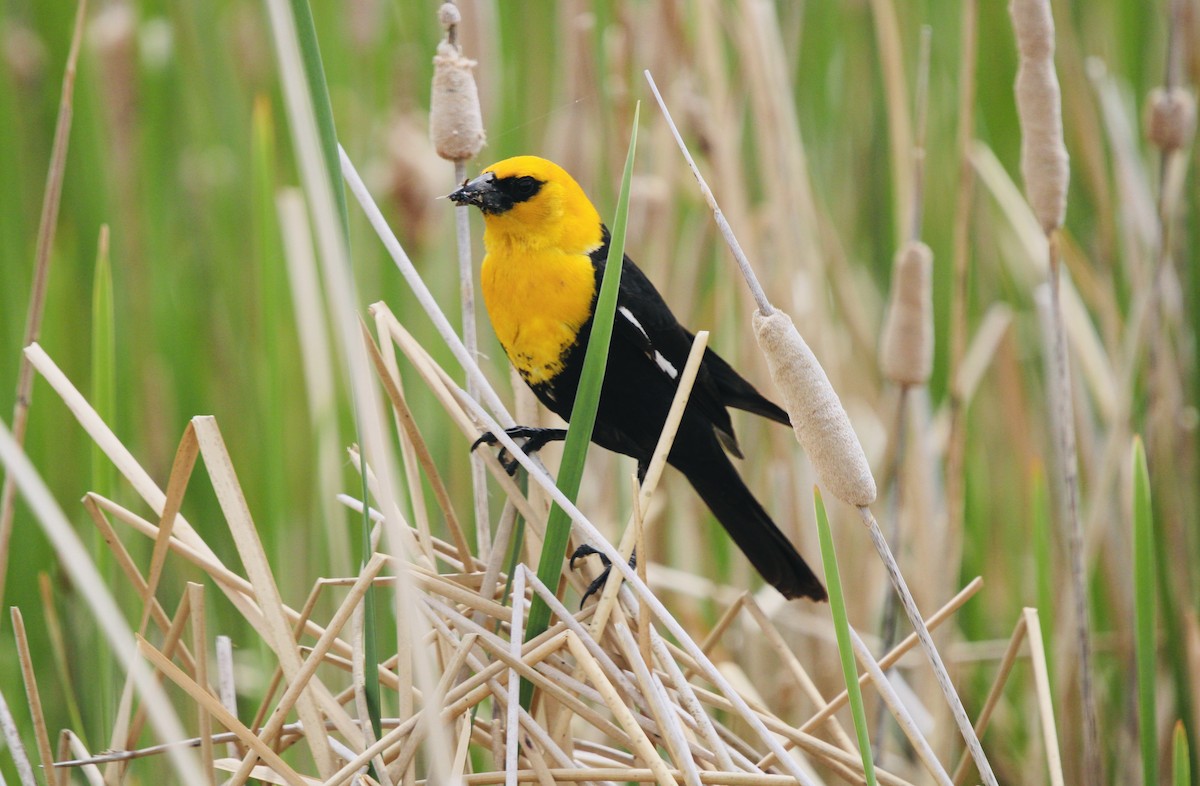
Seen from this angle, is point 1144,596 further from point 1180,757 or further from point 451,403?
point 451,403

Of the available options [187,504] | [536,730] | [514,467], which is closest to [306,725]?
[536,730]

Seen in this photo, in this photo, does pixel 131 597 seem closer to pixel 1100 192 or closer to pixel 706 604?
pixel 706 604

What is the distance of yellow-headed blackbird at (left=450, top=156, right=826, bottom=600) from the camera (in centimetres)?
145

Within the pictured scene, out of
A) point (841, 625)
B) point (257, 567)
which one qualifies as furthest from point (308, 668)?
point (841, 625)

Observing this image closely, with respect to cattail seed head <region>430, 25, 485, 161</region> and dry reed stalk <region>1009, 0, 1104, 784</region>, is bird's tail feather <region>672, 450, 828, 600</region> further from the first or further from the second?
cattail seed head <region>430, 25, 485, 161</region>

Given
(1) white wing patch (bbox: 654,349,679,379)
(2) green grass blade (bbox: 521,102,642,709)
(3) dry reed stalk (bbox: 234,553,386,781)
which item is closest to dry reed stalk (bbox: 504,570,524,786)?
(2) green grass blade (bbox: 521,102,642,709)

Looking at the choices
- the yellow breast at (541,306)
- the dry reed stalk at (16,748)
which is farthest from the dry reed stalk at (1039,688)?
the dry reed stalk at (16,748)

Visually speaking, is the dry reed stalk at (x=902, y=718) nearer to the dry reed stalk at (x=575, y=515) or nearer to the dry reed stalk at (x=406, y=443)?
the dry reed stalk at (x=575, y=515)

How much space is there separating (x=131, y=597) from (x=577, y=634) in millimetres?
981

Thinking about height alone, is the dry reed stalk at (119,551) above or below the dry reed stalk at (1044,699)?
above

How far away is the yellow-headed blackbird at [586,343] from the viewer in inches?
56.9

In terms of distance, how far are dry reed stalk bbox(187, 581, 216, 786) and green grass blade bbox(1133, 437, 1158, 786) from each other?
3.11 ft

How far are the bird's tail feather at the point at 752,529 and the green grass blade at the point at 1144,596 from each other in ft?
1.51

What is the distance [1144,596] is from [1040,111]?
54 centimetres
